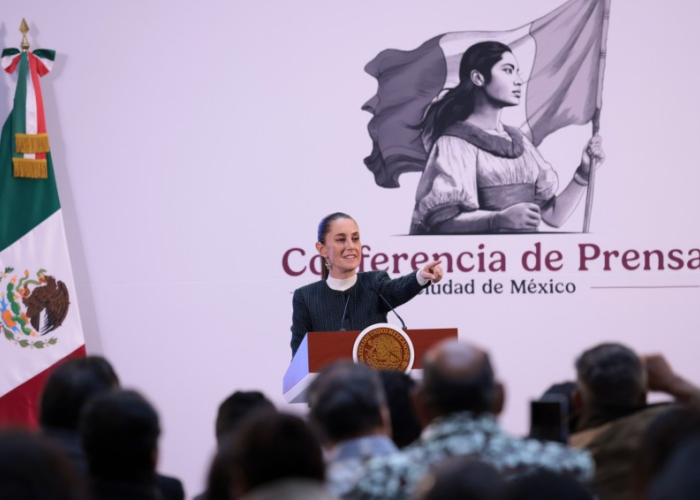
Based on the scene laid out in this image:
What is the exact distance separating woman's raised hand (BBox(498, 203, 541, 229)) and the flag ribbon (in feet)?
9.10

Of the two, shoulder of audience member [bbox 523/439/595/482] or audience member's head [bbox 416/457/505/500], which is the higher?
audience member's head [bbox 416/457/505/500]

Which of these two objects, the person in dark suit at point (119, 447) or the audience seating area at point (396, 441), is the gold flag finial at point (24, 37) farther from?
the person in dark suit at point (119, 447)

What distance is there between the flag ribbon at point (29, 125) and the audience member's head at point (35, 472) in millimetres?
4865

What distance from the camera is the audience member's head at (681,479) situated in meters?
1.40

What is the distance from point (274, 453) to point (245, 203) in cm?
445

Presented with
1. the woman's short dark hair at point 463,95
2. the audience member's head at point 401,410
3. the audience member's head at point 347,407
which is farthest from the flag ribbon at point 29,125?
the audience member's head at point 347,407

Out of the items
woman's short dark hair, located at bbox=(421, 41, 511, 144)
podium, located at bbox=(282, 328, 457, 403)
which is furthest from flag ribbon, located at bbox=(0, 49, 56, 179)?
podium, located at bbox=(282, 328, 457, 403)

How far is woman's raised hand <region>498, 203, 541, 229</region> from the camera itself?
631 centimetres

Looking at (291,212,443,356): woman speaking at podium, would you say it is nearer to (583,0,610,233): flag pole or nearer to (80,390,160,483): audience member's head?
(583,0,610,233): flag pole

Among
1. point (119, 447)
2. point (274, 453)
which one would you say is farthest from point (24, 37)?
point (274, 453)

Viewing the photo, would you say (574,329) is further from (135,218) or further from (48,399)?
(48,399)

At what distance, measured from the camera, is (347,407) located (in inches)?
94.7

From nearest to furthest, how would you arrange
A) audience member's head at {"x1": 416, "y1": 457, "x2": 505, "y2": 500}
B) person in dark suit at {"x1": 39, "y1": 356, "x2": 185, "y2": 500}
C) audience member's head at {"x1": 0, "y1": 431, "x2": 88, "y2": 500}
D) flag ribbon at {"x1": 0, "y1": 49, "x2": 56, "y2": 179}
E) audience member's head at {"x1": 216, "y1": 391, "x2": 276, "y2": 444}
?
audience member's head at {"x1": 0, "y1": 431, "x2": 88, "y2": 500}, audience member's head at {"x1": 416, "y1": 457, "x2": 505, "y2": 500}, person in dark suit at {"x1": 39, "y1": 356, "x2": 185, "y2": 500}, audience member's head at {"x1": 216, "y1": 391, "x2": 276, "y2": 444}, flag ribbon at {"x1": 0, "y1": 49, "x2": 56, "y2": 179}

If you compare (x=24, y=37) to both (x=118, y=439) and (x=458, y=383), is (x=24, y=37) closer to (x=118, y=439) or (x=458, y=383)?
(x=118, y=439)
